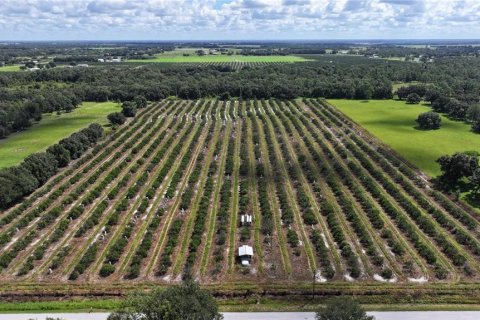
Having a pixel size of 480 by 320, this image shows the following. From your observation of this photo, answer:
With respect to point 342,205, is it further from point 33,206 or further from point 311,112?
point 311,112

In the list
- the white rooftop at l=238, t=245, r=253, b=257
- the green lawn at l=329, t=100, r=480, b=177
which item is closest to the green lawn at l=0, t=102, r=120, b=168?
the white rooftop at l=238, t=245, r=253, b=257

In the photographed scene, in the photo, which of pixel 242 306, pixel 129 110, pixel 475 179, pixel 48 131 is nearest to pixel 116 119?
pixel 129 110

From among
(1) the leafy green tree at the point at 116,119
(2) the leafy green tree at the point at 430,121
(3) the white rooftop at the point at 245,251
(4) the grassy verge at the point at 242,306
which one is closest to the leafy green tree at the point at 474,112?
(2) the leafy green tree at the point at 430,121

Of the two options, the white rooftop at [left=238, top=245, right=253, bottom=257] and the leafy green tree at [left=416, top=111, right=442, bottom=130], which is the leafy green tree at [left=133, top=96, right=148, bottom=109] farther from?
the white rooftop at [left=238, top=245, right=253, bottom=257]

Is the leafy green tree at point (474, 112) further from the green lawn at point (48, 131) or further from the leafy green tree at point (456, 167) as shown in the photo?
the green lawn at point (48, 131)

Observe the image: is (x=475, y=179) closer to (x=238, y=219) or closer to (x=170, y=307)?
(x=238, y=219)

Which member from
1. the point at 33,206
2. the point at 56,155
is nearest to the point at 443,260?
the point at 33,206
